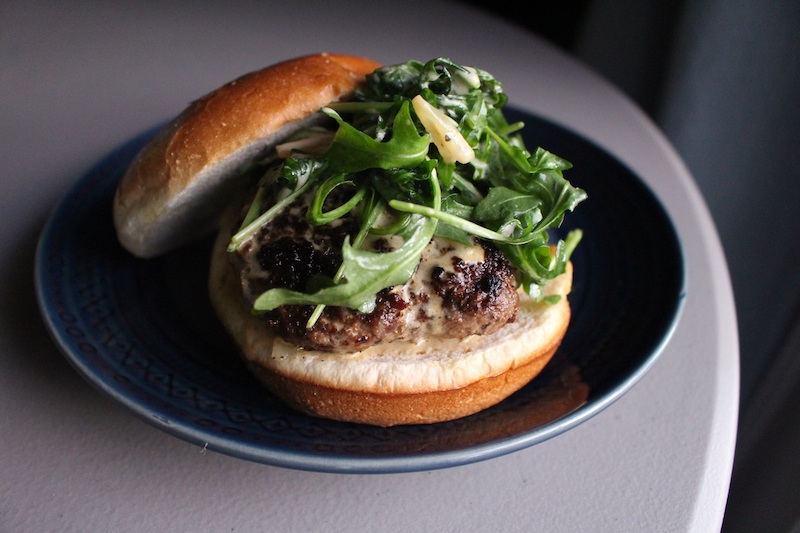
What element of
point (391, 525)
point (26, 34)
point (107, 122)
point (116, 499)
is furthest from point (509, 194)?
point (26, 34)

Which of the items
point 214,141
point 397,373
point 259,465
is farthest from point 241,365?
point 214,141

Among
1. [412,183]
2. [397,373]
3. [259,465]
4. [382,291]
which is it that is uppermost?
[412,183]

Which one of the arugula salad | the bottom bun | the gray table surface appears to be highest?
the arugula salad

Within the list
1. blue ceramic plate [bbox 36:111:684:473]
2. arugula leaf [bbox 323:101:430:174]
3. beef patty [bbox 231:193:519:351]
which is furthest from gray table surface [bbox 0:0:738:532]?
arugula leaf [bbox 323:101:430:174]

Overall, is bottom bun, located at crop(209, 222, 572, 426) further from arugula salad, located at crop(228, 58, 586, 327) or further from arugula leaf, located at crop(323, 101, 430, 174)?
arugula leaf, located at crop(323, 101, 430, 174)

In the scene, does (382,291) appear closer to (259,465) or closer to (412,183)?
(412,183)

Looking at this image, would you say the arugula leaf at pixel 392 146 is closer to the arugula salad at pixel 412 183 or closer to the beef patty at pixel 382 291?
the arugula salad at pixel 412 183

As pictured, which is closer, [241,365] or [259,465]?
[259,465]
